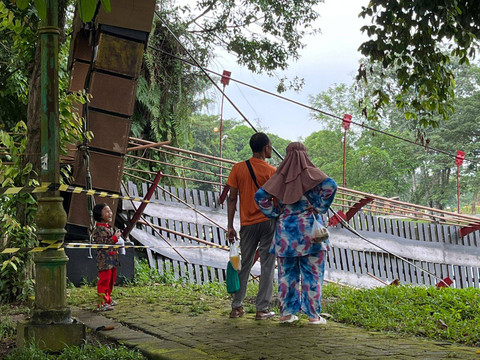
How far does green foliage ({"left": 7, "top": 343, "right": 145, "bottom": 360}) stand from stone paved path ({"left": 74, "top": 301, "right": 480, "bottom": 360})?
16cm

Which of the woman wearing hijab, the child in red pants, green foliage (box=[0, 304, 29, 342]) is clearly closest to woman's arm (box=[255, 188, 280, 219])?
the woman wearing hijab

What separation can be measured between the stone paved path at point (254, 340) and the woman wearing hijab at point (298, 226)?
21 centimetres

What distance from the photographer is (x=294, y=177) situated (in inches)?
213

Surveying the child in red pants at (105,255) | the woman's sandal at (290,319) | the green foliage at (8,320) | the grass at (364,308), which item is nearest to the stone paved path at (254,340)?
the woman's sandal at (290,319)

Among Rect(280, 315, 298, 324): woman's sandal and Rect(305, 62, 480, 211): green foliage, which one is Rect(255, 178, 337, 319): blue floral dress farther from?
Rect(305, 62, 480, 211): green foliage

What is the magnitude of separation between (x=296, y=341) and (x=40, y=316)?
6.02ft

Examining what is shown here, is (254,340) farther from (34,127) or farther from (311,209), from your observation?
(34,127)

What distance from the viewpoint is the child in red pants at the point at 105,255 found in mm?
6434

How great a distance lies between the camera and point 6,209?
6.18 m

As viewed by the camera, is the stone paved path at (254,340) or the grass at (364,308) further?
the grass at (364,308)

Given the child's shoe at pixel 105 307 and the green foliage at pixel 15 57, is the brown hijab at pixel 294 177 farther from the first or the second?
the green foliage at pixel 15 57

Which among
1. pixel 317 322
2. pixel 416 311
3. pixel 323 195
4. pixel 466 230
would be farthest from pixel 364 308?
pixel 466 230

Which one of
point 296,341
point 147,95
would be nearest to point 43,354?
point 296,341

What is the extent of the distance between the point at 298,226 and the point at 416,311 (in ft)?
5.02
